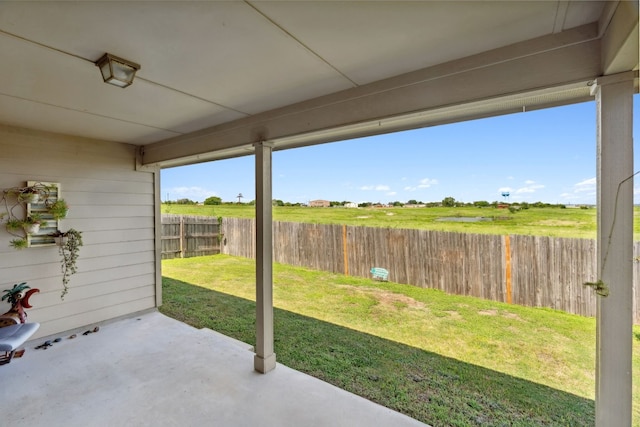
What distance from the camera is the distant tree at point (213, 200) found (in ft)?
28.9

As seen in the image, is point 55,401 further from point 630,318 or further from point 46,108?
point 630,318

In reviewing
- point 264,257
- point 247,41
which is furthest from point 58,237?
point 247,41

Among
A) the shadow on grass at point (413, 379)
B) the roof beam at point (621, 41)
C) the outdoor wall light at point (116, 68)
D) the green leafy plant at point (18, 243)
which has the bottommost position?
the shadow on grass at point (413, 379)

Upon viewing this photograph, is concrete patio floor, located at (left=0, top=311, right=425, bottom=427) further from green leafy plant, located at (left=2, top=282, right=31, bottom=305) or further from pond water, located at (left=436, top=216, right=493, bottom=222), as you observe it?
pond water, located at (left=436, top=216, right=493, bottom=222)

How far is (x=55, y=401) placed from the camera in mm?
2199

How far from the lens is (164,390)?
2318 millimetres

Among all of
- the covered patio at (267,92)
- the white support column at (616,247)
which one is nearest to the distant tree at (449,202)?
A: the covered patio at (267,92)

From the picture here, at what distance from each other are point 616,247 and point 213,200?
29.4 ft

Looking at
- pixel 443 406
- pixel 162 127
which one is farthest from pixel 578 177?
pixel 162 127

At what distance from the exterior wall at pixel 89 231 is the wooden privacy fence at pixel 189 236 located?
13.3 ft

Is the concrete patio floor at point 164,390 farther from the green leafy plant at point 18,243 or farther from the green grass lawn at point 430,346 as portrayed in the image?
the green leafy plant at point 18,243

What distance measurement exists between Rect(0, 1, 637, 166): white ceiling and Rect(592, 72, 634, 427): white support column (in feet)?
1.21

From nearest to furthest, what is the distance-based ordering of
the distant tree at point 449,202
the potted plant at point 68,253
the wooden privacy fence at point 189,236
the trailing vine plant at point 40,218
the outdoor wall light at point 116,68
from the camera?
1. the outdoor wall light at point 116,68
2. the trailing vine plant at point 40,218
3. the potted plant at point 68,253
4. the distant tree at point 449,202
5. the wooden privacy fence at point 189,236

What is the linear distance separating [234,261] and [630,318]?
24.1 feet
